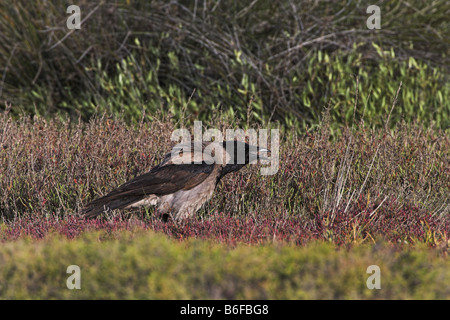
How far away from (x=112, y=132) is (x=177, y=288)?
11.8ft

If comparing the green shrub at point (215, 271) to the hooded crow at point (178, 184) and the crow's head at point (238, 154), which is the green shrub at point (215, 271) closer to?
the hooded crow at point (178, 184)

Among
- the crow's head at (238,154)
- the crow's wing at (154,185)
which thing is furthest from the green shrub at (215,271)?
the crow's head at (238,154)

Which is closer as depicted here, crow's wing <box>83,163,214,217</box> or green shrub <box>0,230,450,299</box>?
green shrub <box>0,230,450,299</box>

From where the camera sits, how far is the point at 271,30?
12344 millimetres

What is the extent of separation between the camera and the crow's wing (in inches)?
230

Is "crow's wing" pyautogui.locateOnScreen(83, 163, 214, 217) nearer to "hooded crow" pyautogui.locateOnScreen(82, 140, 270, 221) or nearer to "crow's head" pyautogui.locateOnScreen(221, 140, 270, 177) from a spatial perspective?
"hooded crow" pyautogui.locateOnScreen(82, 140, 270, 221)

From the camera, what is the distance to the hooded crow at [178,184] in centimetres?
587

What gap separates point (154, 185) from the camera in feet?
19.3

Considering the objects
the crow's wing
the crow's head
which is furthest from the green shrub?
the crow's head

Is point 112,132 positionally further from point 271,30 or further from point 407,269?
point 271,30

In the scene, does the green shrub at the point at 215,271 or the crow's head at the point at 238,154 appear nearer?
the green shrub at the point at 215,271

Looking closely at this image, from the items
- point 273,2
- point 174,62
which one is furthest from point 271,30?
point 174,62

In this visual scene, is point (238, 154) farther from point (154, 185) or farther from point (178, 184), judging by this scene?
point (154, 185)

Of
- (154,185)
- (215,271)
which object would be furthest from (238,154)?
(215,271)
